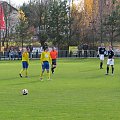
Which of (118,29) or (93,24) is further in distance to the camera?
(93,24)

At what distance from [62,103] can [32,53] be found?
4570 cm

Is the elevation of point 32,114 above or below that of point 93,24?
below

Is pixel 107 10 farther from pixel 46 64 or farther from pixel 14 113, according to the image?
pixel 14 113

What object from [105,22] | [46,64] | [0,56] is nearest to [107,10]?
[105,22]

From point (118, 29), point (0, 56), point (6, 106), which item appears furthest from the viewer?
point (118, 29)

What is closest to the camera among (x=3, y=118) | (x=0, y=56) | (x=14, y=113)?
(x=3, y=118)

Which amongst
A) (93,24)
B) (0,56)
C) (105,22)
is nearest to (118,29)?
(105,22)

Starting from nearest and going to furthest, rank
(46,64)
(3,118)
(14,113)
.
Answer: (3,118)
(14,113)
(46,64)

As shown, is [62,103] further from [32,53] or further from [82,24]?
[82,24]

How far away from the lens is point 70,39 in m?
70.5

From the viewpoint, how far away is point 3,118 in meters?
10.1

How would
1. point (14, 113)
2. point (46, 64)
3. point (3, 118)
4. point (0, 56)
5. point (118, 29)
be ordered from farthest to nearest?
point (118, 29), point (0, 56), point (46, 64), point (14, 113), point (3, 118)

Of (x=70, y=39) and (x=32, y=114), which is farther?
(x=70, y=39)

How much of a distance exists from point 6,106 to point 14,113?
1.37 metres
